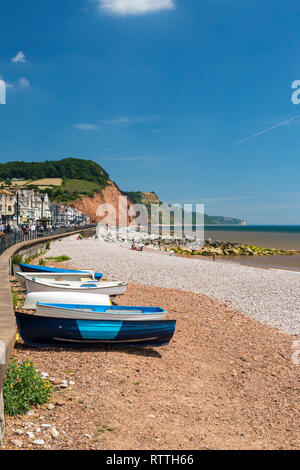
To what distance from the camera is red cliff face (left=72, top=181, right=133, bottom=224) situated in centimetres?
14975

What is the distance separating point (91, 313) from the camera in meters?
8.77

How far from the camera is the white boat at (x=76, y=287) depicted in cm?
1266

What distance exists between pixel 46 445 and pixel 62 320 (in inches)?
146

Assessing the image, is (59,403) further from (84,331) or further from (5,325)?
(84,331)

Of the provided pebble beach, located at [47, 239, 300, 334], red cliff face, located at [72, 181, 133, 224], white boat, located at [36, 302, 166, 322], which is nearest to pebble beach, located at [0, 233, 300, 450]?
pebble beach, located at [47, 239, 300, 334]

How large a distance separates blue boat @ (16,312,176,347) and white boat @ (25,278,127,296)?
351 centimetres

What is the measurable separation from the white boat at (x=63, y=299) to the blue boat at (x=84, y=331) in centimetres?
143

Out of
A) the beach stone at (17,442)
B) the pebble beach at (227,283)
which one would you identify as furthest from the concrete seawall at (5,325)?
the pebble beach at (227,283)

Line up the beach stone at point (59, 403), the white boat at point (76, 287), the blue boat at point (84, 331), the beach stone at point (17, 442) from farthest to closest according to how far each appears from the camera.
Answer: the white boat at point (76, 287)
the blue boat at point (84, 331)
the beach stone at point (59, 403)
the beach stone at point (17, 442)

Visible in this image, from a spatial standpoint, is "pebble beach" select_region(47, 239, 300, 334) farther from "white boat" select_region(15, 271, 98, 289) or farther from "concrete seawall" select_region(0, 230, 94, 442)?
"concrete seawall" select_region(0, 230, 94, 442)

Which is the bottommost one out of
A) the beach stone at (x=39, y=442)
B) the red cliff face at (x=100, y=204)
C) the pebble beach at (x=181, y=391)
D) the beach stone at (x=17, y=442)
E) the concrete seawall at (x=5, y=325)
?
the pebble beach at (x=181, y=391)

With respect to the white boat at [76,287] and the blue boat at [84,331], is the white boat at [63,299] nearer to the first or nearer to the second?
the blue boat at [84,331]

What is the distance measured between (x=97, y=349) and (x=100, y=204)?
530ft

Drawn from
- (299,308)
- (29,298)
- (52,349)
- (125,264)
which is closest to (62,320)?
(52,349)
